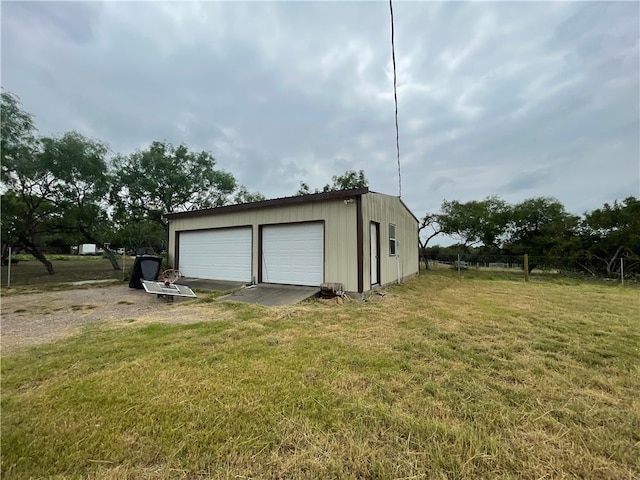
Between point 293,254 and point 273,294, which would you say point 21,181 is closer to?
point 293,254

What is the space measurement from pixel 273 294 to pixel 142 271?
466cm

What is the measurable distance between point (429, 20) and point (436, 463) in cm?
695

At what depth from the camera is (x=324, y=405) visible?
2072 mm

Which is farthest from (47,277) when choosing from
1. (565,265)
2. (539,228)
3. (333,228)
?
(539,228)

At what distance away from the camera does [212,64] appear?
30.4 feet

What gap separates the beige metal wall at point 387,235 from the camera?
23.8ft

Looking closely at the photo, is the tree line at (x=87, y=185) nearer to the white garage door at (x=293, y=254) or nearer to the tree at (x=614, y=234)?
the white garage door at (x=293, y=254)

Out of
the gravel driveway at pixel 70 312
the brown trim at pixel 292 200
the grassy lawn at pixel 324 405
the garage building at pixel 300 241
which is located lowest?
the grassy lawn at pixel 324 405

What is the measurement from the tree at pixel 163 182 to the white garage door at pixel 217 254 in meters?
8.07

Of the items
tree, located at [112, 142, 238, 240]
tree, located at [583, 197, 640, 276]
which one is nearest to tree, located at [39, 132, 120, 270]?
tree, located at [112, 142, 238, 240]

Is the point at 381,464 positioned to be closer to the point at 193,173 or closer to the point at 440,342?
the point at 440,342

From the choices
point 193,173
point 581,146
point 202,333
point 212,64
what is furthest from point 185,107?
point 581,146

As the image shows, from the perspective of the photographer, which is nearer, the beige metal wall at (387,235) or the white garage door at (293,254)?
the beige metal wall at (387,235)

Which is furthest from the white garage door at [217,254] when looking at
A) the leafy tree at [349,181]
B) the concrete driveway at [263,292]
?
the leafy tree at [349,181]
